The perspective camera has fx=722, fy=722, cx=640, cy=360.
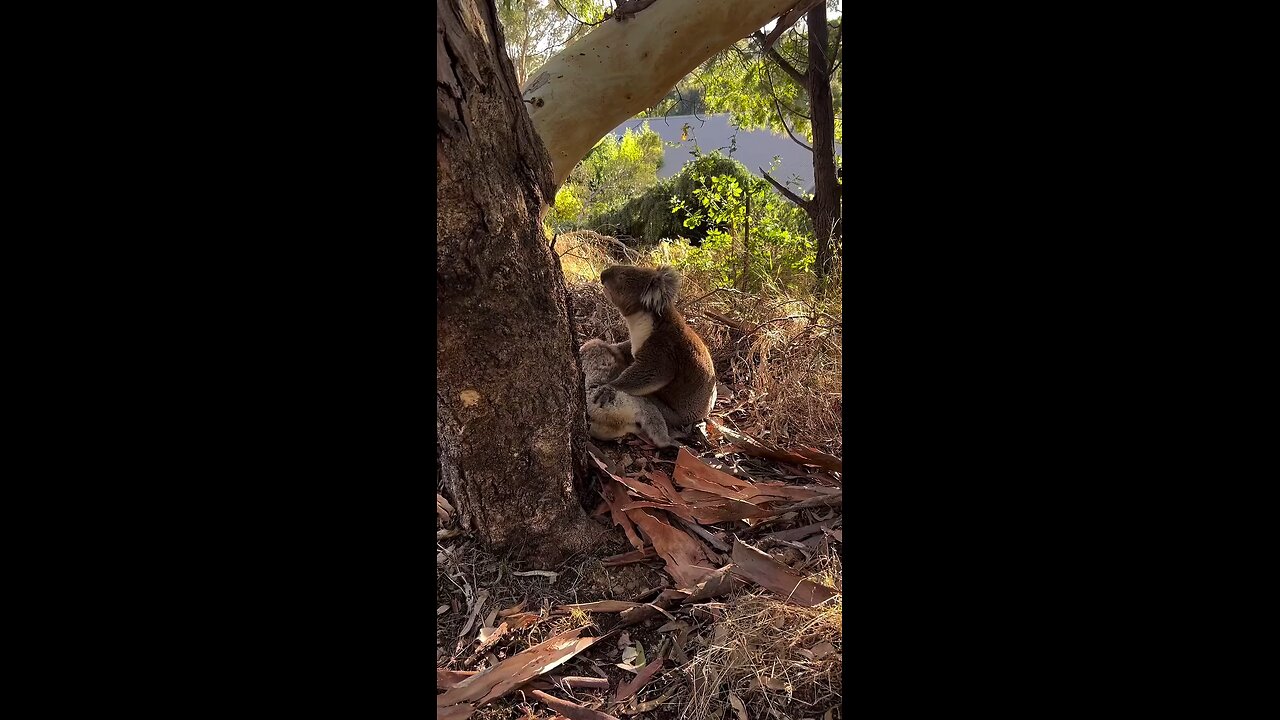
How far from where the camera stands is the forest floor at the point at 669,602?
Result: 1.88 meters

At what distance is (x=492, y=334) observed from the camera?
2137 millimetres

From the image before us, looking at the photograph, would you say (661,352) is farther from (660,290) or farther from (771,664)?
(771,664)

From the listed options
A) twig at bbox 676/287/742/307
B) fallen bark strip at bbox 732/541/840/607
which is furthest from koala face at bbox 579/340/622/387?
fallen bark strip at bbox 732/541/840/607

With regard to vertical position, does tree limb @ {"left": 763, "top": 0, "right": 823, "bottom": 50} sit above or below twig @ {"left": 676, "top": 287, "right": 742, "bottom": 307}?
above

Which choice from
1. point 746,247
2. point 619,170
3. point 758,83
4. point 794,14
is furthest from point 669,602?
point 619,170

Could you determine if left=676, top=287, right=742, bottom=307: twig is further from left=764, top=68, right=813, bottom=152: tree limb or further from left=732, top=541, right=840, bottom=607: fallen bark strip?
left=732, top=541, right=840, bottom=607: fallen bark strip

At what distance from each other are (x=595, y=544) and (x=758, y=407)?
163 cm

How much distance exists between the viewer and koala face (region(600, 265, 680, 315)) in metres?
3.72

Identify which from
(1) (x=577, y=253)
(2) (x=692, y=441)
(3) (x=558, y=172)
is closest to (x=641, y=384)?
(2) (x=692, y=441)

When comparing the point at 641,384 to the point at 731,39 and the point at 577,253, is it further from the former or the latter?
the point at 577,253

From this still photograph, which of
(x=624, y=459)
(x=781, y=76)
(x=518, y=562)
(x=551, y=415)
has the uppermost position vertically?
(x=781, y=76)

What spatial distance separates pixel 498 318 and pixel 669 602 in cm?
102

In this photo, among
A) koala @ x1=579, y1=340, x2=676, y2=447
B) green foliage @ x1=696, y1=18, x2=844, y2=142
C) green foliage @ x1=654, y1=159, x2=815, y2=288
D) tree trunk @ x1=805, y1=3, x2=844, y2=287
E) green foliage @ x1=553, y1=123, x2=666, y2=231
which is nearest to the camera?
koala @ x1=579, y1=340, x2=676, y2=447

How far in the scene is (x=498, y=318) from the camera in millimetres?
2137
